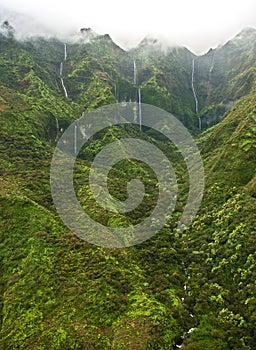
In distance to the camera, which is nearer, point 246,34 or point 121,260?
point 121,260

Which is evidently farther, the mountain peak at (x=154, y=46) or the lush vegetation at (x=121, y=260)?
the mountain peak at (x=154, y=46)

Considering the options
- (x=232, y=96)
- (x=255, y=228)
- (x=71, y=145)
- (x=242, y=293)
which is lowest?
(x=71, y=145)

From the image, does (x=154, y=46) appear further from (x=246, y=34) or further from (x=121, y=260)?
(x=121, y=260)

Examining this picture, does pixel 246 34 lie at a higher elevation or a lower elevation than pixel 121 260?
higher

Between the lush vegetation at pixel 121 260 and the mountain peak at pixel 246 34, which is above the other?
the mountain peak at pixel 246 34

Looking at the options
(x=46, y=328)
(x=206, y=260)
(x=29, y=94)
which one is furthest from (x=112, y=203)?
(x=29, y=94)

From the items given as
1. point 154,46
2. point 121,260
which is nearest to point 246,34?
point 154,46

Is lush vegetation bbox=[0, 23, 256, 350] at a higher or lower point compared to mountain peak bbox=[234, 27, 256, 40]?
lower

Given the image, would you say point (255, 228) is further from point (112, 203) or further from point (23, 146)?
point (23, 146)

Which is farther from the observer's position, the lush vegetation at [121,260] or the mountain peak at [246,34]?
the mountain peak at [246,34]

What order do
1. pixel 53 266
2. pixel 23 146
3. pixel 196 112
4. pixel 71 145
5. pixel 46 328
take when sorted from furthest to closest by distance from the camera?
pixel 196 112 < pixel 71 145 < pixel 23 146 < pixel 53 266 < pixel 46 328

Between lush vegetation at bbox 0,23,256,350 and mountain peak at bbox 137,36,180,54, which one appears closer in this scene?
lush vegetation at bbox 0,23,256,350
